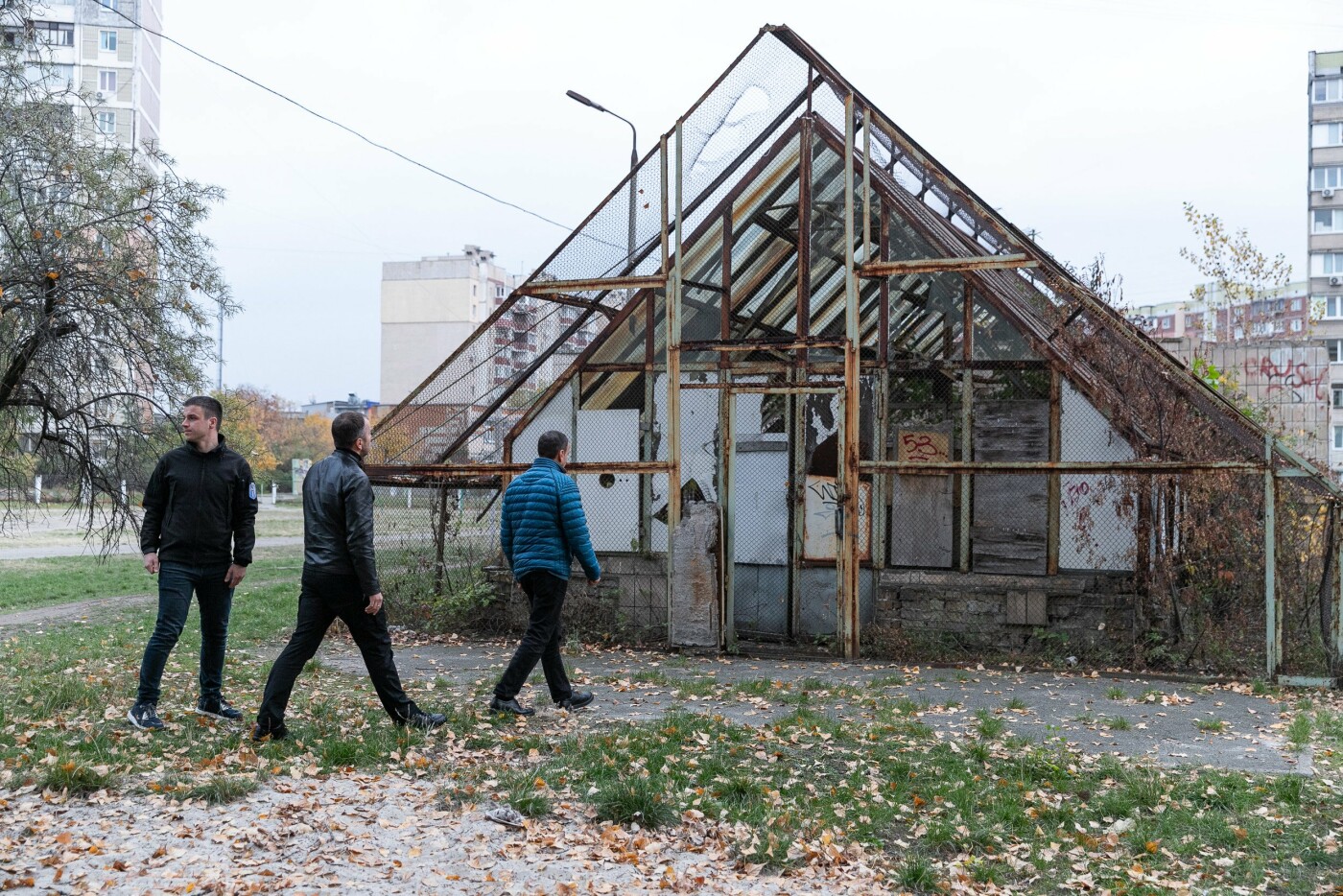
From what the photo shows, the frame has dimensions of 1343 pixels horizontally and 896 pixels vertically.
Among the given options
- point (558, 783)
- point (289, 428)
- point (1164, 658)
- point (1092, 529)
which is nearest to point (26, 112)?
point (558, 783)

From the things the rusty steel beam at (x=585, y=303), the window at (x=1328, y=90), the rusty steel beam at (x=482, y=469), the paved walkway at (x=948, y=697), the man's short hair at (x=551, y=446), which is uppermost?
the window at (x=1328, y=90)

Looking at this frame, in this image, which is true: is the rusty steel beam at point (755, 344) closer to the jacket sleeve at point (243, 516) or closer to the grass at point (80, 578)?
the jacket sleeve at point (243, 516)

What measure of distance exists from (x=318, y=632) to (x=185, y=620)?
0.91m

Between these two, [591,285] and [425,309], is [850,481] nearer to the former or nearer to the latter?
[591,285]

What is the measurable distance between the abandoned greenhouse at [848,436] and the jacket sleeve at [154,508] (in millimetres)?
4895

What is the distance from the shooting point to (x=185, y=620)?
7.04 metres

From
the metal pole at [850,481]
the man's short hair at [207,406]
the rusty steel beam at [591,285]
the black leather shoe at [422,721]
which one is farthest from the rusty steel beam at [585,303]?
the black leather shoe at [422,721]

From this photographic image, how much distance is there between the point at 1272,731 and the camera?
7660 millimetres

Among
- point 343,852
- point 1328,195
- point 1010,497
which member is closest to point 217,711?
point 343,852

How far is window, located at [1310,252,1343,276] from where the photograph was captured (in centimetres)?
6191

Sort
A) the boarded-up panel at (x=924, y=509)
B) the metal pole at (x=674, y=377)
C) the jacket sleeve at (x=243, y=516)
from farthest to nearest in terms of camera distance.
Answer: the boarded-up panel at (x=924, y=509)
the metal pole at (x=674, y=377)
the jacket sleeve at (x=243, y=516)

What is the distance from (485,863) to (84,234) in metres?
8.69

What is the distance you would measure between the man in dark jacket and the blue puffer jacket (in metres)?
1.62

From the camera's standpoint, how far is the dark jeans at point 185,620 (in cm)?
684
